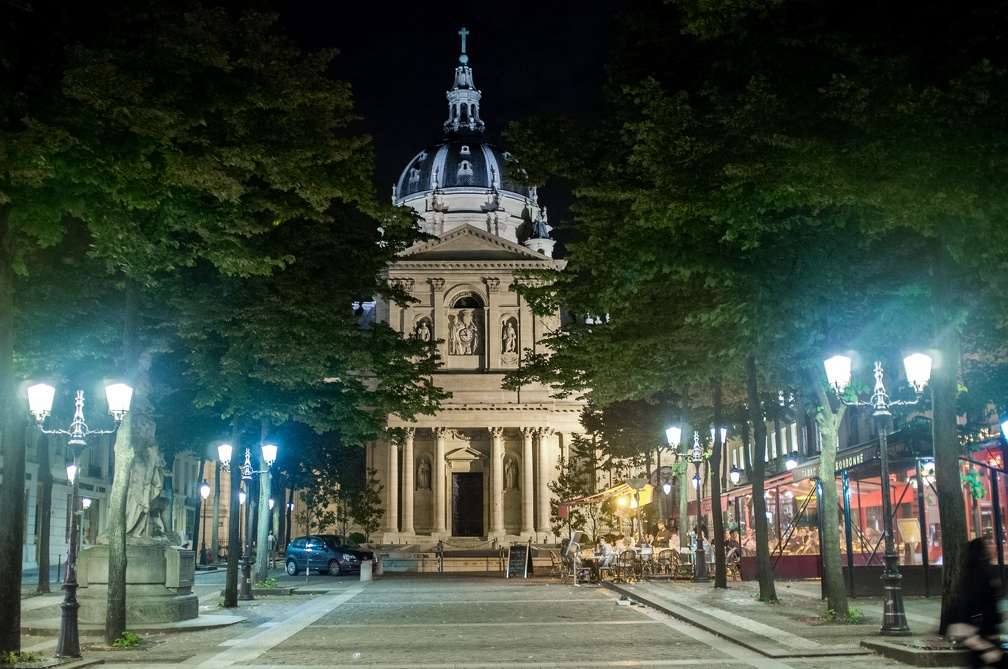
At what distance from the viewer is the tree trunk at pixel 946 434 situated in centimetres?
1550

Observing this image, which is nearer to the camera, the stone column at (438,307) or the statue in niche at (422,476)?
the stone column at (438,307)

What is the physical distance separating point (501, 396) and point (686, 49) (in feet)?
207

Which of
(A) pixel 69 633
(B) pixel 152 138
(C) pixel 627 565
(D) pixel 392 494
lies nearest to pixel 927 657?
(A) pixel 69 633

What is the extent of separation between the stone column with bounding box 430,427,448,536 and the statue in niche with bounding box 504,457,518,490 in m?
4.79

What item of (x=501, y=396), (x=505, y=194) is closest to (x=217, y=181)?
(x=501, y=396)

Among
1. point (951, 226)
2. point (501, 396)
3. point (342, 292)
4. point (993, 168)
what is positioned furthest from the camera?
point (501, 396)

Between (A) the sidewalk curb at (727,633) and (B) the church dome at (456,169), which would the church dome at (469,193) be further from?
(A) the sidewalk curb at (727,633)

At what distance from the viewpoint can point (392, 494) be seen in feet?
265

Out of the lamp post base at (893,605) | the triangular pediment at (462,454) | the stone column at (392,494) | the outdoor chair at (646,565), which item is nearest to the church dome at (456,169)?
the triangular pediment at (462,454)

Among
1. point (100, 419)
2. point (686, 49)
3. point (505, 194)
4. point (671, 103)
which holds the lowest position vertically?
point (100, 419)

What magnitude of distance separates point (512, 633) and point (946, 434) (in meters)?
7.74

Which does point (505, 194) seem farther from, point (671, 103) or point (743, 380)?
point (671, 103)

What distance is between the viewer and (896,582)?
16781 millimetres

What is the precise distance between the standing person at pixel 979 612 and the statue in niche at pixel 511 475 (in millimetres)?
75295
